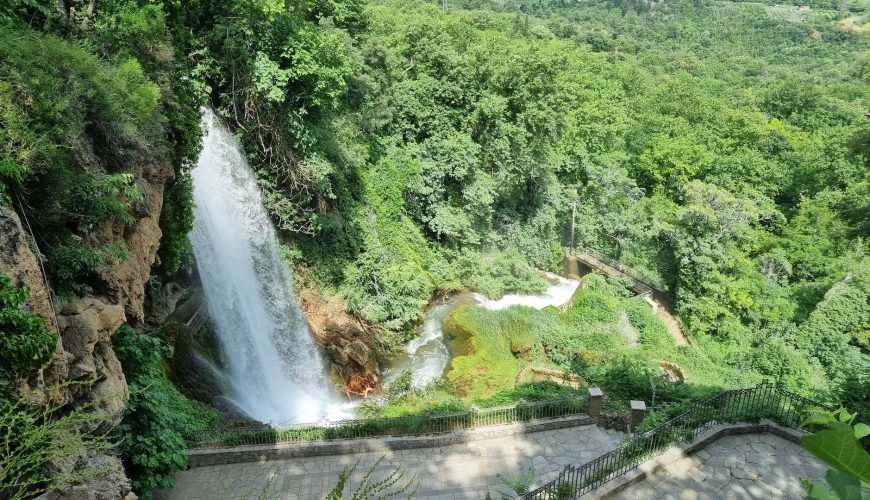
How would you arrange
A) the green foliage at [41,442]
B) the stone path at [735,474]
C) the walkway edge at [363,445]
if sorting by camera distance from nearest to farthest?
1. the green foliage at [41,442]
2. the stone path at [735,474]
3. the walkway edge at [363,445]

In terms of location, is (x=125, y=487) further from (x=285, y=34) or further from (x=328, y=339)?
(x=285, y=34)

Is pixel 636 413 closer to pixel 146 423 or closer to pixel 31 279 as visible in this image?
pixel 146 423

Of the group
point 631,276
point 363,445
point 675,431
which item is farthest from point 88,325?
point 631,276

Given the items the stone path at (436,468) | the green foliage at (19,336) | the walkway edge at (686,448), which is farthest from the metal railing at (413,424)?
the green foliage at (19,336)

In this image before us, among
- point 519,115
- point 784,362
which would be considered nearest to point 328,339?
point 519,115

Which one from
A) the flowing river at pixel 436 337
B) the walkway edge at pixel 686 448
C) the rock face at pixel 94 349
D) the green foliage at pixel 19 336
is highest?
the green foliage at pixel 19 336

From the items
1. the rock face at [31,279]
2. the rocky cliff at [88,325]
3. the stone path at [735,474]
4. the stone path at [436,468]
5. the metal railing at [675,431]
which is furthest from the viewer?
the stone path at [436,468]

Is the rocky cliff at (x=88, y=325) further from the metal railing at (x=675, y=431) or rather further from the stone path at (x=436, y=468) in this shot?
the metal railing at (x=675, y=431)
